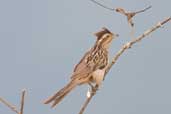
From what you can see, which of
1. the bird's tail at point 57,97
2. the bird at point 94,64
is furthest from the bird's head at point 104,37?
the bird's tail at point 57,97

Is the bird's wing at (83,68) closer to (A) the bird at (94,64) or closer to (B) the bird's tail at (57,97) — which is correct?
(A) the bird at (94,64)

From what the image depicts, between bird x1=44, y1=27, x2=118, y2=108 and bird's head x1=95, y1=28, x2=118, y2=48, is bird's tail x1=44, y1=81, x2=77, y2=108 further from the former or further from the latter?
bird's head x1=95, y1=28, x2=118, y2=48

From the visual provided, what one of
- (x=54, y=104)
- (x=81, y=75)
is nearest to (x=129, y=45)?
(x=54, y=104)

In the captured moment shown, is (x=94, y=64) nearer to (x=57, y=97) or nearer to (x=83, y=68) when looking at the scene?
(x=83, y=68)

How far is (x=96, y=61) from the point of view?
0.87m

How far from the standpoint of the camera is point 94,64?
0.85m

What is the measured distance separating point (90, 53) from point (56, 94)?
0.32 metres

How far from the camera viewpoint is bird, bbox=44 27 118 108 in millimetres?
663

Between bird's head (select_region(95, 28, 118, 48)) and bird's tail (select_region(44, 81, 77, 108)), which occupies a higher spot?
bird's head (select_region(95, 28, 118, 48))

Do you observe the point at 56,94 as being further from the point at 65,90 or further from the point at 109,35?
the point at 109,35

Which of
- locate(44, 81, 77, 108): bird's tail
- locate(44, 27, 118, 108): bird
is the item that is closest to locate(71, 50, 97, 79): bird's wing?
locate(44, 27, 118, 108): bird

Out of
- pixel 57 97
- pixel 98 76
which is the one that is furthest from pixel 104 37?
pixel 57 97

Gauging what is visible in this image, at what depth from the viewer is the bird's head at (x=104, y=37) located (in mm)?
645

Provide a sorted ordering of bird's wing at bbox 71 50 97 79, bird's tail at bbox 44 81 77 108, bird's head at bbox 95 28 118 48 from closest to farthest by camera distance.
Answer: bird's tail at bbox 44 81 77 108
bird's head at bbox 95 28 118 48
bird's wing at bbox 71 50 97 79
